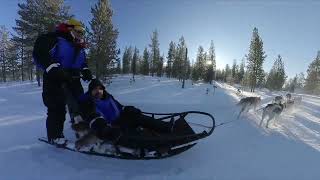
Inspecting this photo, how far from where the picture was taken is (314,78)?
8031 cm

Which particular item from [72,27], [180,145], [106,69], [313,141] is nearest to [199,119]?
[313,141]

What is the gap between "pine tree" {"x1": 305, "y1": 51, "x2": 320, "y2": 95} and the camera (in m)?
79.6

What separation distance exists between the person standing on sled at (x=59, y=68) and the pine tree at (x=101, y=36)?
106 feet

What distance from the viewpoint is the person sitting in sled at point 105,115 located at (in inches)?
214

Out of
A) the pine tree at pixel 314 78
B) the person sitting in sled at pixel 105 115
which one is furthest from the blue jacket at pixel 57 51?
the pine tree at pixel 314 78

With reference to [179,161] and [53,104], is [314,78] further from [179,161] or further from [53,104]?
[53,104]

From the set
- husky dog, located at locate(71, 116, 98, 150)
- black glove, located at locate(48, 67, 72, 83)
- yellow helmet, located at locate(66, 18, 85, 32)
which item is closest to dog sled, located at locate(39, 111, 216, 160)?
husky dog, located at locate(71, 116, 98, 150)

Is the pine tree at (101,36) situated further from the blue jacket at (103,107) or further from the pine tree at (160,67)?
the pine tree at (160,67)

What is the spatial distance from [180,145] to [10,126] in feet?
14.8

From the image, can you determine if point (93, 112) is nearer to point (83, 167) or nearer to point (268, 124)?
point (83, 167)

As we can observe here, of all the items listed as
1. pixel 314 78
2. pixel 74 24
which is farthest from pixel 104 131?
pixel 314 78

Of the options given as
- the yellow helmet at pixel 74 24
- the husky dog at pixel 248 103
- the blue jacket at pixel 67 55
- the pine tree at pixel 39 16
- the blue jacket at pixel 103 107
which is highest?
the pine tree at pixel 39 16

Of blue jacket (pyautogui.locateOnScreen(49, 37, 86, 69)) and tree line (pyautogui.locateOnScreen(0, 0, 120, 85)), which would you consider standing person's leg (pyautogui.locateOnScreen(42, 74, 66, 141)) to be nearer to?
blue jacket (pyautogui.locateOnScreen(49, 37, 86, 69))

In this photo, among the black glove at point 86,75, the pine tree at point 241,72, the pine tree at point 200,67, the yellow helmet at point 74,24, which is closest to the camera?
the yellow helmet at point 74,24
